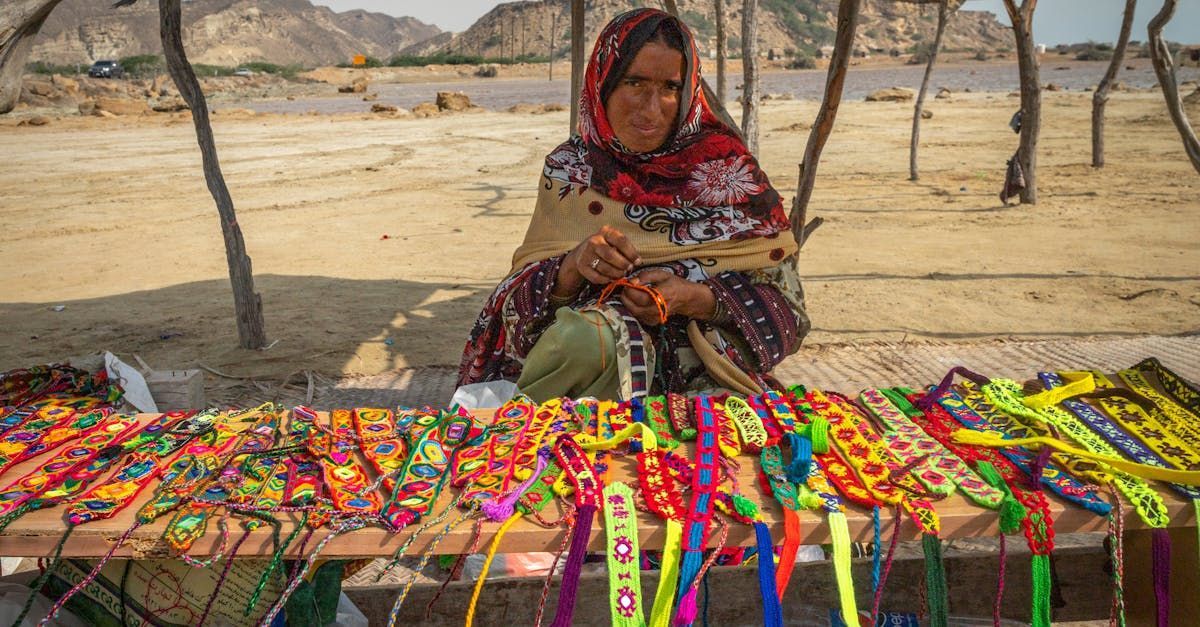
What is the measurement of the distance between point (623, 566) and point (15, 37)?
2.03m

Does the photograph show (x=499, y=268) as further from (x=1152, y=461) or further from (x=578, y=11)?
(x=1152, y=461)

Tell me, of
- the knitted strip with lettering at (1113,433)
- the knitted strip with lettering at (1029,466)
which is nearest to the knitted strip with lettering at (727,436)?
the knitted strip with lettering at (1029,466)

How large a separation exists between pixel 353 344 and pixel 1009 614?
3.63m

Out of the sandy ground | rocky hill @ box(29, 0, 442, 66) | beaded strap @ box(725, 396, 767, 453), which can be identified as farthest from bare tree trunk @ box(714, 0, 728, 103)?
rocky hill @ box(29, 0, 442, 66)

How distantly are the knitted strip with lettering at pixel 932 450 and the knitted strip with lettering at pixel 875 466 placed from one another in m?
0.07

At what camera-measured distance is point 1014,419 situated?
1947 mm

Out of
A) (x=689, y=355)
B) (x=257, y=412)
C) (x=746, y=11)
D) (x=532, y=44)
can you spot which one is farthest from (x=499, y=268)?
(x=532, y=44)

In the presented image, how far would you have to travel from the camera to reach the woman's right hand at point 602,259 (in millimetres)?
2479

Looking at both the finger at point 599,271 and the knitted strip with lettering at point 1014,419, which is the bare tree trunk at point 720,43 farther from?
the knitted strip with lettering at point 1014,419

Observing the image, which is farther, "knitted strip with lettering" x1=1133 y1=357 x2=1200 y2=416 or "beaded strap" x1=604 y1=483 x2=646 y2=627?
"knitted strip with lettering" x1=1133 y1=357 x2=1200 y2=416

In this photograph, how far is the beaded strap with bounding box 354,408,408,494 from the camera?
1.75 meters

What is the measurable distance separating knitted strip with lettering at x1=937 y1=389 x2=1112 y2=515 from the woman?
728 mm

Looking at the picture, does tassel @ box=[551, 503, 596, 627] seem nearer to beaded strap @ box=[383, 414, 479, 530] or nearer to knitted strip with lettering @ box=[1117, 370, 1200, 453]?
beaded strap @ box=[383, 414, 479, 530]

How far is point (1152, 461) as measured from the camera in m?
1.72
